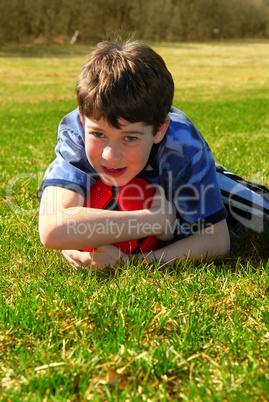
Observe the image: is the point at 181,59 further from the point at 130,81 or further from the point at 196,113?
the point at 130,81

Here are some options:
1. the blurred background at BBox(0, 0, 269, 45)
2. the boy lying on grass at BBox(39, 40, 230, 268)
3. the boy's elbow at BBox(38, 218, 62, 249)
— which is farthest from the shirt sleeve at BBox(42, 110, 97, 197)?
the blurred background at BBox(0, 0, 269, 45)

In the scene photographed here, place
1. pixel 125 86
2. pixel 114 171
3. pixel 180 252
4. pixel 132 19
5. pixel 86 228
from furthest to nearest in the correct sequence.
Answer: pixel 132 19 < pixel 180 252 < pixel 114 171 < pixel 86 228 < pixel 125 86

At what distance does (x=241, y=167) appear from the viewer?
574cm

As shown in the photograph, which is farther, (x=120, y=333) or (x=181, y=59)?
(x=181, y=59)

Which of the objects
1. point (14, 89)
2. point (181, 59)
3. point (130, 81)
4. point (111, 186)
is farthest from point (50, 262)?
point (181, 59)

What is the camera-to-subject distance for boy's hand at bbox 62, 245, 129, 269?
298 cm

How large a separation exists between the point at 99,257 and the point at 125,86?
109 centimetres

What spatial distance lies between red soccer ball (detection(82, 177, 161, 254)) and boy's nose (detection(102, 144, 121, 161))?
43 cm

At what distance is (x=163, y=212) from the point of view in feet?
9.85

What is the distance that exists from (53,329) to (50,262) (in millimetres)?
845

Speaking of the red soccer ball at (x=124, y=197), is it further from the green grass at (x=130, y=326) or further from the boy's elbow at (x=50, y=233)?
the boy's elbow at (x=50, y=233)

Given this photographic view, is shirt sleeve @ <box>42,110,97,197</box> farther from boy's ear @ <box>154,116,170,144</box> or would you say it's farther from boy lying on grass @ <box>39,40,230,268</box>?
boy's ear @ <box>154,116,170,144</box>

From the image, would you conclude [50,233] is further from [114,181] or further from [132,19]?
[132,19]

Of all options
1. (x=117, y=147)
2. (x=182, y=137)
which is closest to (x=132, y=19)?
(x=182, y=137)
